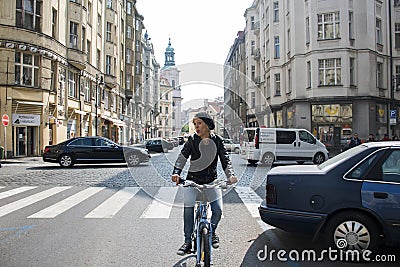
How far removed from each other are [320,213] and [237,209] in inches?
140

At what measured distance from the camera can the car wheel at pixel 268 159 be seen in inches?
787

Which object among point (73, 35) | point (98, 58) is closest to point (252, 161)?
point (73, 35)

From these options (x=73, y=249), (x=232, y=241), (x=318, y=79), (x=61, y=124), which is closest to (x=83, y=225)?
(x=73, y=249)

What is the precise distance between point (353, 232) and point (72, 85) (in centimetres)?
3131

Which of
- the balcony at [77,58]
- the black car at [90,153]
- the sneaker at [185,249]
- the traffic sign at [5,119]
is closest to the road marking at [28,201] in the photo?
the sneaker at [185,249]

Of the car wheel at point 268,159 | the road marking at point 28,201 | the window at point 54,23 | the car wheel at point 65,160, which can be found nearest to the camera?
the road marking at point 28,201

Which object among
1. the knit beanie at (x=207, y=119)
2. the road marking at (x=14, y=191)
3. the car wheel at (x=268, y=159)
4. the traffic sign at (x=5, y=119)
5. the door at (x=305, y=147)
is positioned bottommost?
the road marking at (x=14, y=191)

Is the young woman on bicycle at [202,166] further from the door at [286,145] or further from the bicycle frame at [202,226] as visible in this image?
the door at [286,145]

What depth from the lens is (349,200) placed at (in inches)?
205

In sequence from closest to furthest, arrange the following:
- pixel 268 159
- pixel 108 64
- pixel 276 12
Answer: pixel 268 159
pixel 276 12
pixel 108 64

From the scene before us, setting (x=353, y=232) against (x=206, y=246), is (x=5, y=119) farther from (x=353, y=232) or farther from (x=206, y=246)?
(x=353, y=232)

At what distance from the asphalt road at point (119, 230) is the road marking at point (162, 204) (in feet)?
0.07

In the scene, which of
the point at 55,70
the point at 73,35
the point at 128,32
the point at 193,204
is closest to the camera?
the point at 193,204

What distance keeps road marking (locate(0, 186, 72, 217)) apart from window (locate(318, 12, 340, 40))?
83.1 ft
